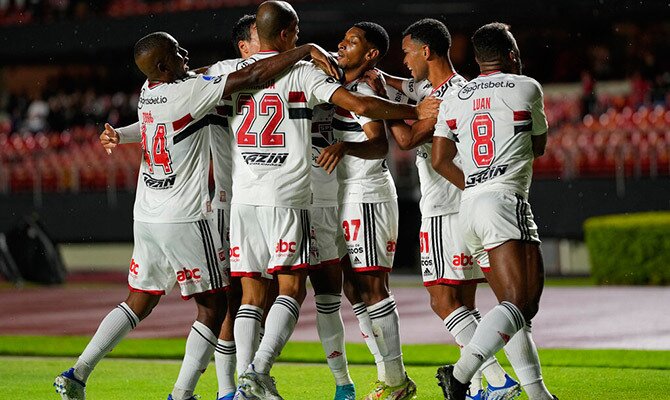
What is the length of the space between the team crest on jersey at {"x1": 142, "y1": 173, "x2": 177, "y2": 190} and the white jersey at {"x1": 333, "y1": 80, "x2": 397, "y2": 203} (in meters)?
1.23

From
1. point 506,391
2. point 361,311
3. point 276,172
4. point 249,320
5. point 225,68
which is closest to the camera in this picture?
point 249,320

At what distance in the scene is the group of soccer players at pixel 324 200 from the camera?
6.88 m

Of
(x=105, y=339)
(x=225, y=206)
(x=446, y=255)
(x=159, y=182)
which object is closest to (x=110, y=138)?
(x=159, y=182)

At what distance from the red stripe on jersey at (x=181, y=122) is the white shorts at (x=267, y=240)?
61 cm

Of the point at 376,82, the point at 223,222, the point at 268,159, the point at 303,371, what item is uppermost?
the point at 376,82

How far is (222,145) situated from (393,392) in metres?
1.98

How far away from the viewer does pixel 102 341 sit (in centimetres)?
743

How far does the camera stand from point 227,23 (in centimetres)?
2816

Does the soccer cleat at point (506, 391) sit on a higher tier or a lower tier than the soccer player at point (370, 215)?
lower

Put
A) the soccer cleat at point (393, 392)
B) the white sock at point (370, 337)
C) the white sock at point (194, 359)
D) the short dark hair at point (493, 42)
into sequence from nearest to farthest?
the short dark hair at point (493, 42)
the white sock at point (194, 359)
the soccer cleat at point (393, 392)
the white sock at point (370, 337)

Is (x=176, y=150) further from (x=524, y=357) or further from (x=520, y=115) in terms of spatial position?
(x=524, y=357)

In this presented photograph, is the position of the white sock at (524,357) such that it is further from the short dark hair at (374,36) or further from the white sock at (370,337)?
the short dark hair at (374,36)

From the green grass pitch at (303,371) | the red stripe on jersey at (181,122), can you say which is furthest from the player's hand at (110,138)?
the green grass pitch at (303,371)

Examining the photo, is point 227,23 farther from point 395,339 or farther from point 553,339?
point 395,339
